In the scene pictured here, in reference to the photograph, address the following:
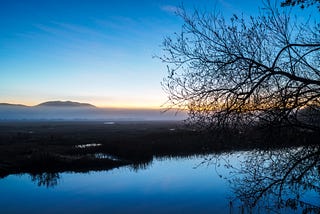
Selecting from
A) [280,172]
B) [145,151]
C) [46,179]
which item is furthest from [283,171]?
[145,151]

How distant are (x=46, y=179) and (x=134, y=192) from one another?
737 cm

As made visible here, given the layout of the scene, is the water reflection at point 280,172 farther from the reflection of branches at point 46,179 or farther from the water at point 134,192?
the reflection of branches at point 46,179

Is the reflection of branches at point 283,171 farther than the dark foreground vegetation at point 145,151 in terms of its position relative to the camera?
Yes

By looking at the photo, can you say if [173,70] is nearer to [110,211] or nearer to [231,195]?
[110,211]

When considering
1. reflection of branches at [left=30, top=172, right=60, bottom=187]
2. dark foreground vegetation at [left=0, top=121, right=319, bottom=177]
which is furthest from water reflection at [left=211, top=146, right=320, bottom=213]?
reflection of branches at [left=30, top=172, right=60, bottom=187]

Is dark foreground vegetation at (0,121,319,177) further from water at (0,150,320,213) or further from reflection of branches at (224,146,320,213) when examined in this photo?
water at (0,150,320,213)

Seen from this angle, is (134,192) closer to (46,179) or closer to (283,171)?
(46,179)

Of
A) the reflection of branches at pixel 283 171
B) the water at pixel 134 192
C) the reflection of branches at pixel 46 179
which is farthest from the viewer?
the reflection of branches at pixel 46 179

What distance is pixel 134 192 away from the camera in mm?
19125

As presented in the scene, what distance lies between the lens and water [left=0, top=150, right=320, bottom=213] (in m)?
15.5

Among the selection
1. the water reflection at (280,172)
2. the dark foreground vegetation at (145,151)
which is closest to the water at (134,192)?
the water reflection at (280,172)

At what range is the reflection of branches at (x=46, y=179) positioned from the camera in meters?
21.3

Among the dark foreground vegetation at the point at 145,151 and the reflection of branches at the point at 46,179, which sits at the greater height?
the dark foreground vegetation at the point at 145,151

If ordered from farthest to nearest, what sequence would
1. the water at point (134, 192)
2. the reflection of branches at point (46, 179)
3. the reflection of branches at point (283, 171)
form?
the reflection of branches at point (46, 179)
the water at point (134, 192)
the reflection of branches at point (283, 171)
